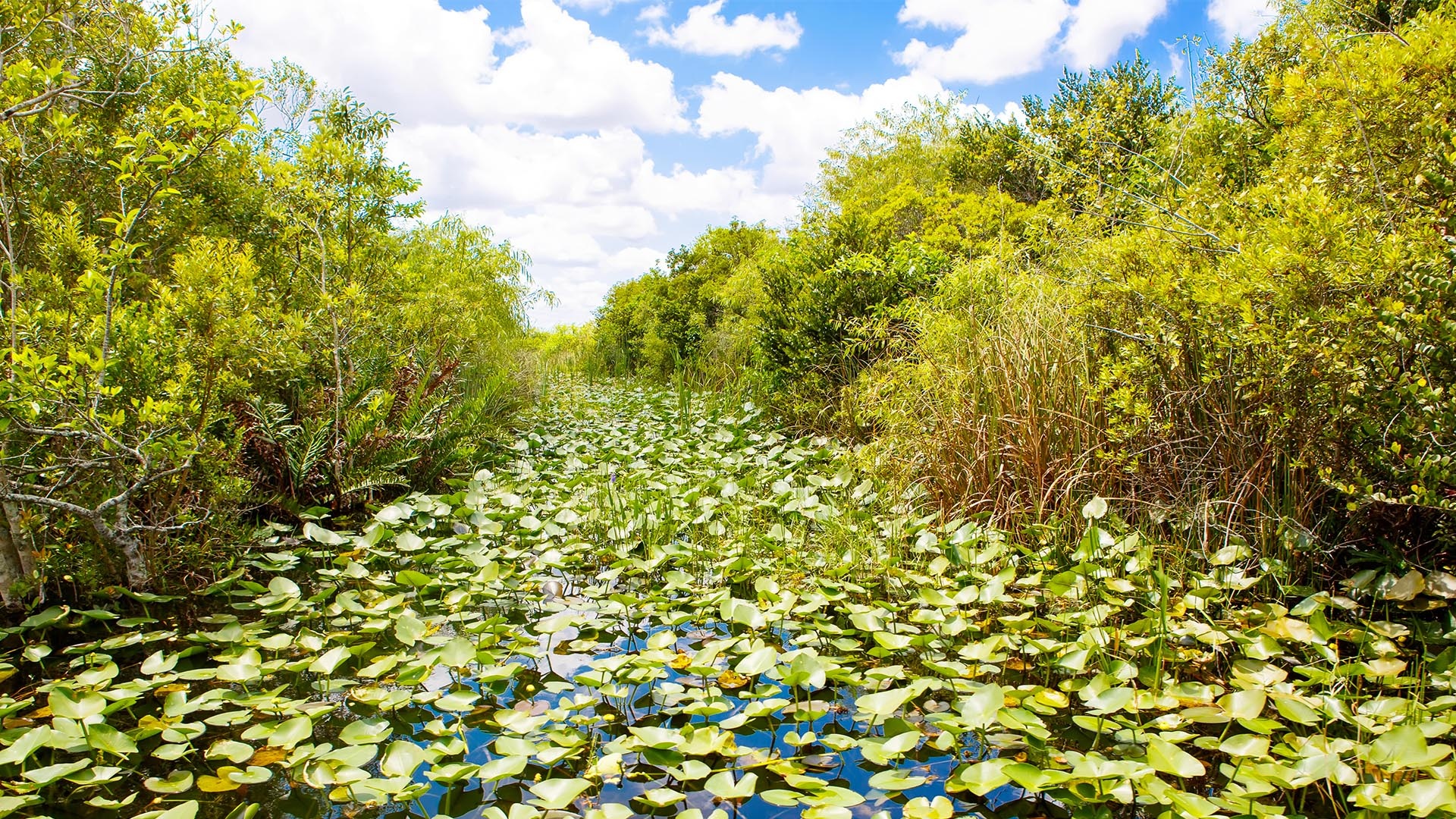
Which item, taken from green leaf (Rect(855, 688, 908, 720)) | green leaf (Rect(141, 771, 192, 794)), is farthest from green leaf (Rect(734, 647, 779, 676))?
green leaf (Rect(141, 771, 192, 794))

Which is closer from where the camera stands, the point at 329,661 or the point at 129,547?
the point at 329,661

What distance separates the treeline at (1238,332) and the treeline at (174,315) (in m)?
2.87

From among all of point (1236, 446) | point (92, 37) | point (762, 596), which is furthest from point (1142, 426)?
point (92, 37)

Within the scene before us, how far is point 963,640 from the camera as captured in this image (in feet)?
7.61

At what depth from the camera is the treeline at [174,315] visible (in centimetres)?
237

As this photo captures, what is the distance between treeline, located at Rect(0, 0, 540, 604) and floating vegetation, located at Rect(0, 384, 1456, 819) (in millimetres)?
342

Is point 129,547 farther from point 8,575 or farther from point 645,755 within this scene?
point 645,755

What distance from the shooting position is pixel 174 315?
2713 millimetres

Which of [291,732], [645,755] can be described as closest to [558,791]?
[645,755]

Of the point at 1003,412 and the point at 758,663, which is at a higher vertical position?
the point at 1003,412

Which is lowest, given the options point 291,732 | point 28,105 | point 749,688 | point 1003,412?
point 749,688

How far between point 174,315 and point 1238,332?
12.1 ft

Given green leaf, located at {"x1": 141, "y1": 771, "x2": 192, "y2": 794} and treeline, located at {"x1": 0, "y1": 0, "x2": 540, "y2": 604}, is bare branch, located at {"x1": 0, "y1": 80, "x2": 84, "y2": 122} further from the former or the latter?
green leaf, located at {"x1": 141, "y1": 771, "x2": 192, "y2": 794}

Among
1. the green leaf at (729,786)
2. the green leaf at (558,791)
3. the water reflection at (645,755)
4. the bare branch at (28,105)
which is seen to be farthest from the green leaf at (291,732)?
the bare branch at (28,105)
